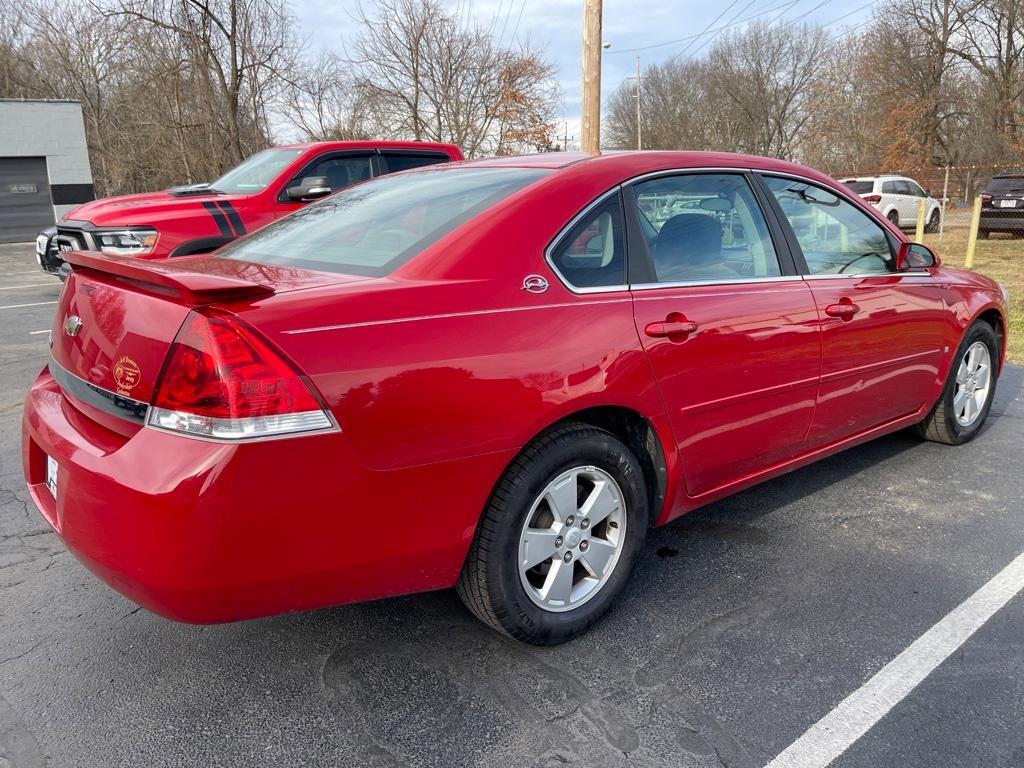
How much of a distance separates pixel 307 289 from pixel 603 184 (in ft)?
3.73

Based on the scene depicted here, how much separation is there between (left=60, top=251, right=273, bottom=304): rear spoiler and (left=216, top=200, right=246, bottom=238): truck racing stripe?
17.8 ft

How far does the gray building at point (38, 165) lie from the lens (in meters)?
21.8

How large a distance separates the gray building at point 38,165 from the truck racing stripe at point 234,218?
17.8 metres

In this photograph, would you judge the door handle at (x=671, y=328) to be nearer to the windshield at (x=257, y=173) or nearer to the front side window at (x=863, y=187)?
the windshield at (x=257, y=173)

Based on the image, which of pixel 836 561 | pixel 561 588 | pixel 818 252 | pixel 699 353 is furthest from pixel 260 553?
pixel 818 252

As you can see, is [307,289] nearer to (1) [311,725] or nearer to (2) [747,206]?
(1) [311,725]

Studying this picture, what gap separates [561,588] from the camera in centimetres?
255

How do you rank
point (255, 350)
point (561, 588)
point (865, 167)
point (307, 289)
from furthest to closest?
point (865, 167) < point (561, 588) < point (307, 289) < point (255, 350)

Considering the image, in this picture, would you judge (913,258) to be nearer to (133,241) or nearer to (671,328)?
(671,328)

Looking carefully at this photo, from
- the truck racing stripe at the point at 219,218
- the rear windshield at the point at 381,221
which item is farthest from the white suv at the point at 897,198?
the rear windshield at the point at 381,221

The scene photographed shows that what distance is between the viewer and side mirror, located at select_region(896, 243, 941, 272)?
151 inches

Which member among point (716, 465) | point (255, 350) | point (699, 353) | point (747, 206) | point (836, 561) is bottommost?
point (836, 561)

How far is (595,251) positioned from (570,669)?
133 centimetres

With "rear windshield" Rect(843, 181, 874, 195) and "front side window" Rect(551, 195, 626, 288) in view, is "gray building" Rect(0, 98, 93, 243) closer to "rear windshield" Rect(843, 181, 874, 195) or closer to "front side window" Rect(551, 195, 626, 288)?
"rear windshield" Rect(843, 181, 874, 195)
